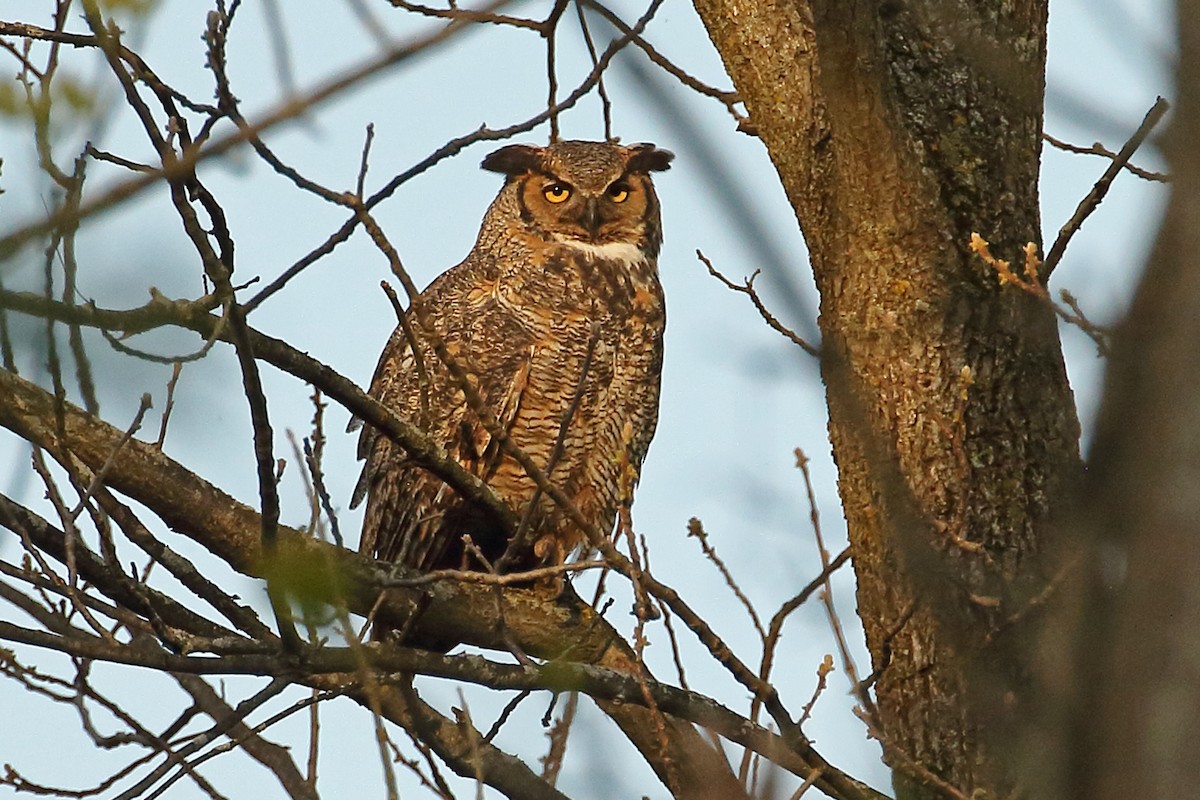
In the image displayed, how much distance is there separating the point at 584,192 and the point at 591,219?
0.47ft

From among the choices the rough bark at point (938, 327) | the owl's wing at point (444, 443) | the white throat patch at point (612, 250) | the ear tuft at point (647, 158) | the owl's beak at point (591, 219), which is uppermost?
the ear tuft at point (647, 158)

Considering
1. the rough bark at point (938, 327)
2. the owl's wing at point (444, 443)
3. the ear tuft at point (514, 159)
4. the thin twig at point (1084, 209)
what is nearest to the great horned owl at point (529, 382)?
the owl's wing at point (444, 443)

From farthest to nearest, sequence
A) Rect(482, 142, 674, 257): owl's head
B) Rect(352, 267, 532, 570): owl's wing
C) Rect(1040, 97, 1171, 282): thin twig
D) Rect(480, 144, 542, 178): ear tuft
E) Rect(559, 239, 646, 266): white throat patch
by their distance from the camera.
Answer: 1. Rect(480, 144, 542, 178): ear tuft
2. Rect(482, 142, 674, 257): owl's head
3. Rect(559, 239, 646, 266): white throat patch
4. Rect(352, 267, 532, 570): owl's wing
5. Rect(1040, 97, 1171, 282): thin twig

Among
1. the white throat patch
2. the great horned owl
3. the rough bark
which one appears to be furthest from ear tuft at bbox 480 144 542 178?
the rough bark

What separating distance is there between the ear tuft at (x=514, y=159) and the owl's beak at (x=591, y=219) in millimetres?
316

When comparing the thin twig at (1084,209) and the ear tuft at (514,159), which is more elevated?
the ear tuft at (514,159)

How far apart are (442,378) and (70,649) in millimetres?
2634

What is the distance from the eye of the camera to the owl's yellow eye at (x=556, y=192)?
574cm

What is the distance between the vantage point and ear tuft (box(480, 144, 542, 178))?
582 centimetres

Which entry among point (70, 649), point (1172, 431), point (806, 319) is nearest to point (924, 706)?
point (70, 649)

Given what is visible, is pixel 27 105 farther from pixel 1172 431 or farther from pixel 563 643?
pixel 563 643

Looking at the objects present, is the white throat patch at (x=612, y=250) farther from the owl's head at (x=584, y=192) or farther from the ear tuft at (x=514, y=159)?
the ear tuft at (x=514, y=159)

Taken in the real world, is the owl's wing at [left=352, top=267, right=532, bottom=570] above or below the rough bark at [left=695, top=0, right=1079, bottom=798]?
above

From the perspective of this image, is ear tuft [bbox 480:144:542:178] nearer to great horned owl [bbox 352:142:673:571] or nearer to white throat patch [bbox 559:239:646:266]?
great horned owl [bbox 352:142:673:571]
